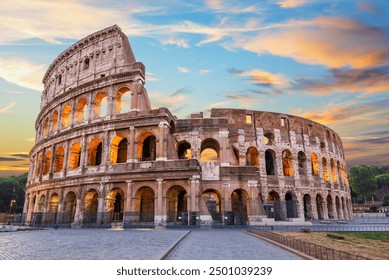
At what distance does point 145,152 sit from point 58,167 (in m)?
9.15

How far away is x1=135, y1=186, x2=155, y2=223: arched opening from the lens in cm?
2142

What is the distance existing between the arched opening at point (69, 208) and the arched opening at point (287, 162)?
74.7 feet

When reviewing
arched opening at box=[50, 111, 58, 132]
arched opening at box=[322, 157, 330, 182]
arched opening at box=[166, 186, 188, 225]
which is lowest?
arched opening at box=[166, 186, 188, 225]

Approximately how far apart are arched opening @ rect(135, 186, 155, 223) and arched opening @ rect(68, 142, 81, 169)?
751cm

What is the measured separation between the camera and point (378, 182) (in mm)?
54938

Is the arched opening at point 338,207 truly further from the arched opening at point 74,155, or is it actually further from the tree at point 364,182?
the arched opening at point 74,155

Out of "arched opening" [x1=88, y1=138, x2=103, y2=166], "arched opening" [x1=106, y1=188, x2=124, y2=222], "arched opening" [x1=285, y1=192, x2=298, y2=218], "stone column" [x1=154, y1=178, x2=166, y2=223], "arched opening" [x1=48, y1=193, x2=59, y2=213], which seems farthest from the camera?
"arched opening" [x1=285, y1=192, x2=298, y2=218]

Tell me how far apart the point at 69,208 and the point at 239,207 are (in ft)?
50.8

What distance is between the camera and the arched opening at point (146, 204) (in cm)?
2142

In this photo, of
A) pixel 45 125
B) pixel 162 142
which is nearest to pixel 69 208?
pixel 162 142

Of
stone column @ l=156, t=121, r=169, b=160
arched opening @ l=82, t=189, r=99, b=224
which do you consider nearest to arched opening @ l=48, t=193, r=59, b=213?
arched opening @ l=82, t=189, r=99, b=224

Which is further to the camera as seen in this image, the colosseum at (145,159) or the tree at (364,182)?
the tree at (364,182)

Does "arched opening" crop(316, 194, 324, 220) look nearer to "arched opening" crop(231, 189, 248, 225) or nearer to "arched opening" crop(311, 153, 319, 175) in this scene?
"arched opening" crop(311, 153, 319, 175)

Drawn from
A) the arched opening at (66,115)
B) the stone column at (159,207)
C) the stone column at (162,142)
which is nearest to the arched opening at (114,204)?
the stone column at (159,207)
